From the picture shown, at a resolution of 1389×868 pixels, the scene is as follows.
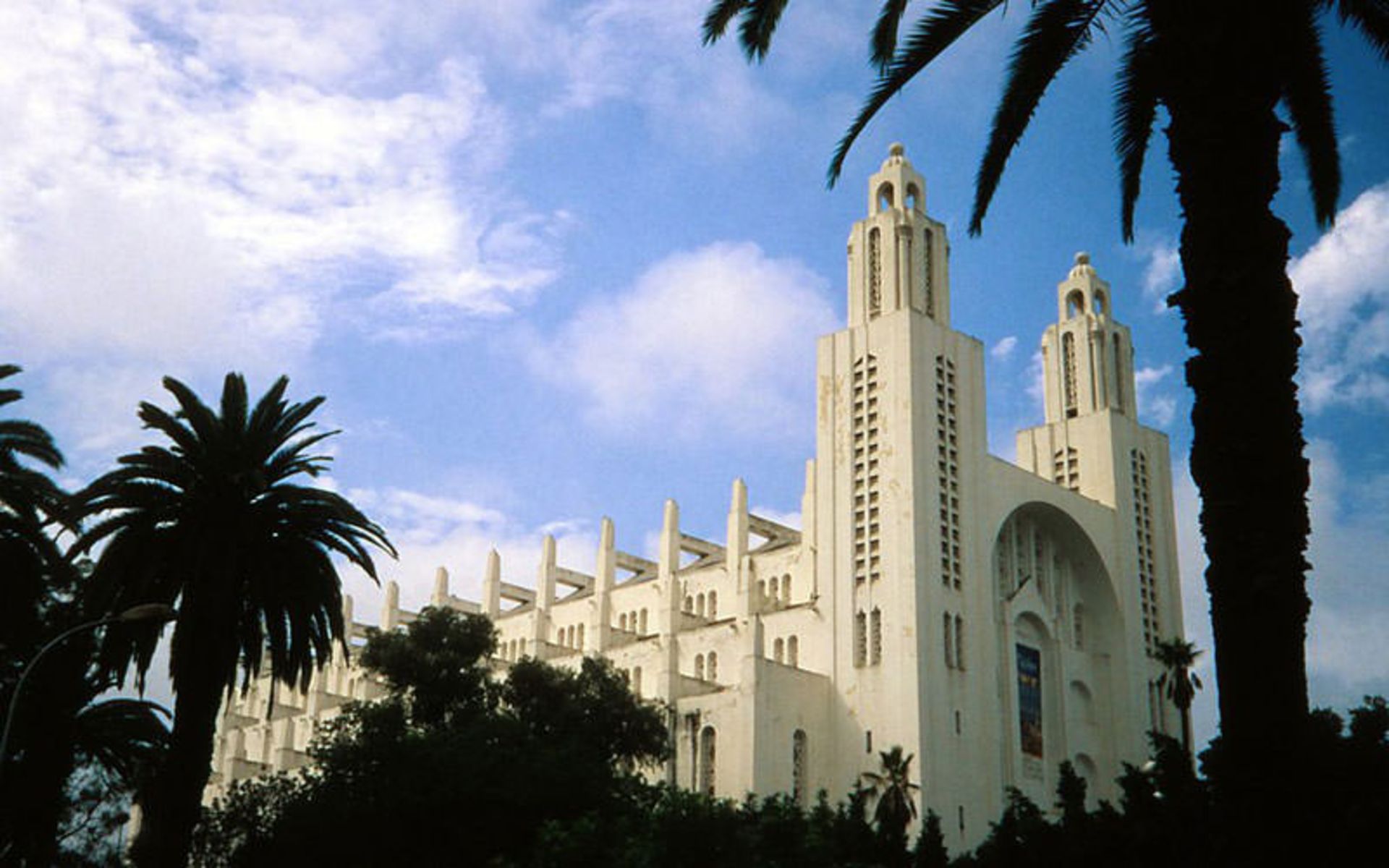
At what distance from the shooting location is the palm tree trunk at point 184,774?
83.2 feet

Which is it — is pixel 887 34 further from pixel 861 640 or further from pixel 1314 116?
pixel 861 640

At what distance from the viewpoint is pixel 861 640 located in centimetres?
5906

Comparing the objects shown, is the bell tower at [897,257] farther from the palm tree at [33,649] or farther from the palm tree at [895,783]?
the palm tree at [33,649]

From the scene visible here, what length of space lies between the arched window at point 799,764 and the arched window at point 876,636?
399 centimetres

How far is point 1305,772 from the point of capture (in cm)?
1095

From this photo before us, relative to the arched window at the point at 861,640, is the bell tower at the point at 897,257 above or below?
above

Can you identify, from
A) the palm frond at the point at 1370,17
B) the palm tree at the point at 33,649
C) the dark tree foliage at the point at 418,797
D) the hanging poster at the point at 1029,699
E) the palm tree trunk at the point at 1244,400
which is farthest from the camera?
the hanging poster at the point at 1029,699

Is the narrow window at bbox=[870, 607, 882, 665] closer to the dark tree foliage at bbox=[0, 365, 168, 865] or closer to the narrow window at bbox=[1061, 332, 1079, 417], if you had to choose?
the narrow window at bbox=[1061, 332, 1079, 417]

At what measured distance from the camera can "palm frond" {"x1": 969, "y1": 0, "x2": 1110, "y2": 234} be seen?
50.2 ft

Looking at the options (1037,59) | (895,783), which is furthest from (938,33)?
(895,783)

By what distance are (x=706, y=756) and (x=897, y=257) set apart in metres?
22.7

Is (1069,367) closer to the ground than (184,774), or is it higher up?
higher up

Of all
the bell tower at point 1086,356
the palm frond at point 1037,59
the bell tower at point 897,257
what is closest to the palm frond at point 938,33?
the palm frond at point 1037,59

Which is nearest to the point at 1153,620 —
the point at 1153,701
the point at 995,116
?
the point at 1153,701
